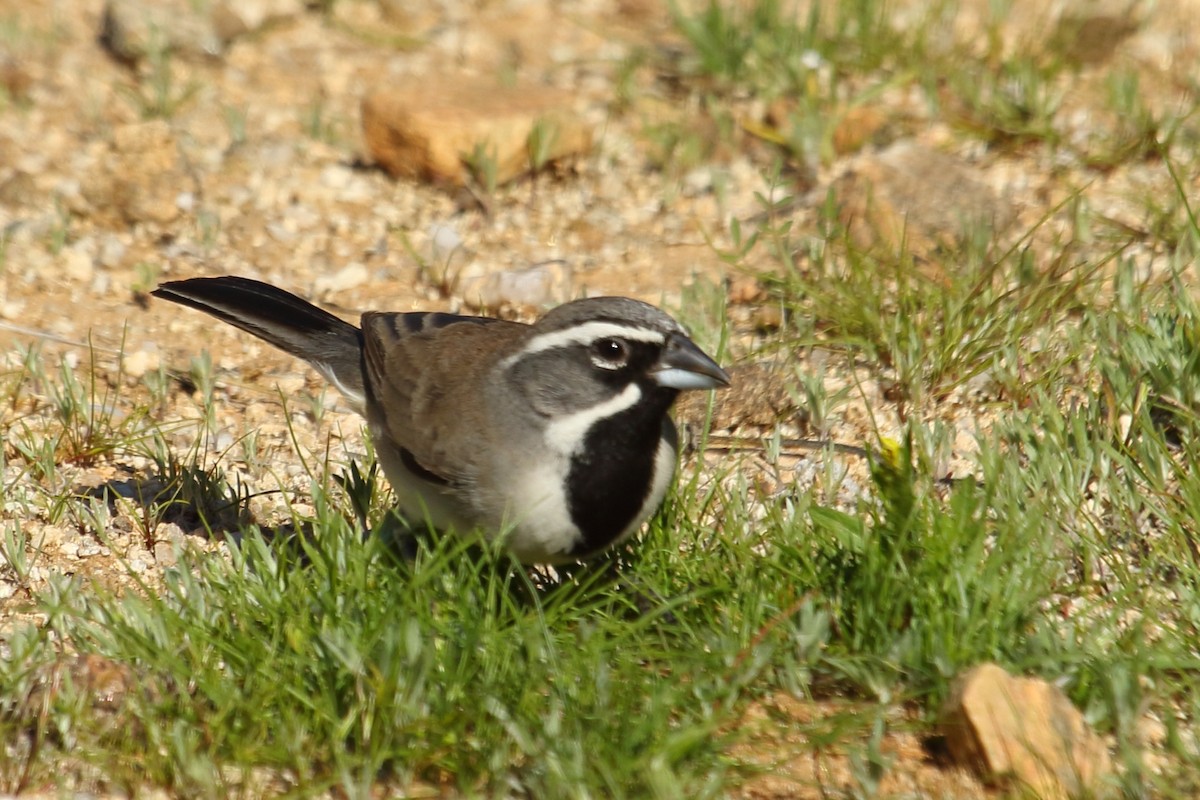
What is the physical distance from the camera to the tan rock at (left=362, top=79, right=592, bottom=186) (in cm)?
781

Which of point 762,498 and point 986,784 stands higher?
point 762,498

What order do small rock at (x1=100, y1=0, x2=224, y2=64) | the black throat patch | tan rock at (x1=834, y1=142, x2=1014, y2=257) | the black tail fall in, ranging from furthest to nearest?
1. small rock at (x1=100, y1=0, x2=224, y2=64)
2. tan rock at (x1=834, y1=142, x2=1014, y2=257)
3. the black tail
4. the black throat patch

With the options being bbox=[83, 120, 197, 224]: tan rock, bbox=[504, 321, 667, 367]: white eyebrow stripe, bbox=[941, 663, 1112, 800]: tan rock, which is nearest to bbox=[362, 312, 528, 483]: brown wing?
bbox=[504, 321, 667, 367]: white eyebrow stripe

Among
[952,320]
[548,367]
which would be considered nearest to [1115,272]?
[952,320]

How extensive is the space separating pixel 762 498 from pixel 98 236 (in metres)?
4.10

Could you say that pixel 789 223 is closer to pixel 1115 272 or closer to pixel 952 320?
pixel 952 320

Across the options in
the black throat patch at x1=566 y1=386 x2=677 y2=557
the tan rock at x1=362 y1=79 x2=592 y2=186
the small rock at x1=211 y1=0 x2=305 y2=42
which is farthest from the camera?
the small rock at x1=211 y1=0 x2=305 y2=42

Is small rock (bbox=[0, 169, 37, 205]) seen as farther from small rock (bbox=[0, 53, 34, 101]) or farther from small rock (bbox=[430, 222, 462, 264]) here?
small rock (bbox=[430, 222, 462, 264])

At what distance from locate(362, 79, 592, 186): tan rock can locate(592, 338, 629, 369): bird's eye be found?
10.4 feet

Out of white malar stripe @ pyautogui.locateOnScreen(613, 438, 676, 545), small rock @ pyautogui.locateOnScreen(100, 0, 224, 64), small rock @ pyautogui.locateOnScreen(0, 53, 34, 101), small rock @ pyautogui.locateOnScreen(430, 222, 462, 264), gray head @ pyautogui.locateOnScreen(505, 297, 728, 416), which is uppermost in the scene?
small rock @ pyautogui.locateOnScreen(100, 0, 224, 64)

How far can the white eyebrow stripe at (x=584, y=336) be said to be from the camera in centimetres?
476

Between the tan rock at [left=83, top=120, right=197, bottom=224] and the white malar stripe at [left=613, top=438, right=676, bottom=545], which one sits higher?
the tan rock at [left=83, top=120, right=197, bottom=224]

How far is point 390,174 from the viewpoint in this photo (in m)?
8.18

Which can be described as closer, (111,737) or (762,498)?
(111,737)
